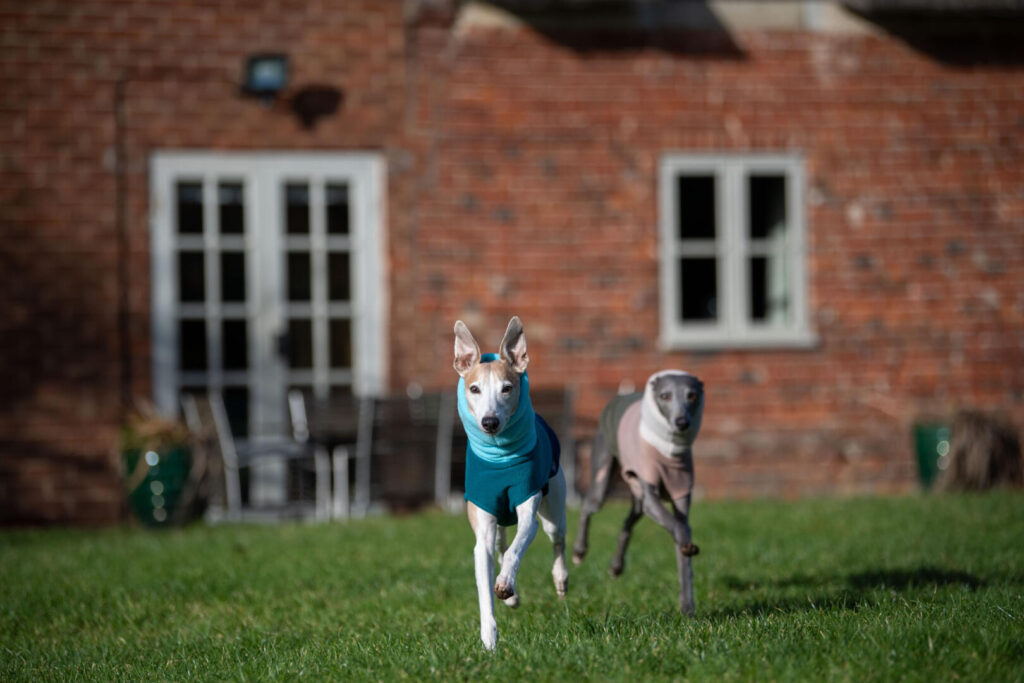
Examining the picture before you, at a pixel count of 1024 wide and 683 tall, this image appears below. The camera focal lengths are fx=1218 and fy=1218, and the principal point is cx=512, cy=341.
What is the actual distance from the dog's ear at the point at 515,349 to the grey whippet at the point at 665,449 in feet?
2.40

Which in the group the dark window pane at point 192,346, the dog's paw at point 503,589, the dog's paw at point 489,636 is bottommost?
the dog's paw at point 489,636

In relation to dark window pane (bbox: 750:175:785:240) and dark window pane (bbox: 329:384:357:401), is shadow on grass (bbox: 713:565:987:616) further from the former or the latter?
dark window pane (bbox: 750:175:785:240)

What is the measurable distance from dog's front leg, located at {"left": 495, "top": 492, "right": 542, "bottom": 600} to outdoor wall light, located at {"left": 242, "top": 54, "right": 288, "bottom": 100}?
6.18m

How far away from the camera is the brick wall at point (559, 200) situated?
9594mm

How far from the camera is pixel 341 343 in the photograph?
10.0 meters

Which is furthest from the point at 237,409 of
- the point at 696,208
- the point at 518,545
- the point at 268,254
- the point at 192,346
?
the point at 518,545

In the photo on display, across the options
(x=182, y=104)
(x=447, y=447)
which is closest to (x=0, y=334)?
(x=182, y=104)

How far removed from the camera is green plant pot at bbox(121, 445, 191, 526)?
9008 millimetres

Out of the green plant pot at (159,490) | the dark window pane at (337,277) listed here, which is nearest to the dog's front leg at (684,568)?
the green plant pot at (159,490)

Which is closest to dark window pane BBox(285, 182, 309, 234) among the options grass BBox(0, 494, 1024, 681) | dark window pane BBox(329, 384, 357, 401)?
dark window pane BBox(329, 384, 357, 401)

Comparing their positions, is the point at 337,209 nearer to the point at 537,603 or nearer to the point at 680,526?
the point at 537,603

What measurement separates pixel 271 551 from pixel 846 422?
5.15 metres

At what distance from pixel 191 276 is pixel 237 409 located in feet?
3.74

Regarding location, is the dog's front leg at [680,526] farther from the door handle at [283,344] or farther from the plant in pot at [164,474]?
the door handle at [283,344]
